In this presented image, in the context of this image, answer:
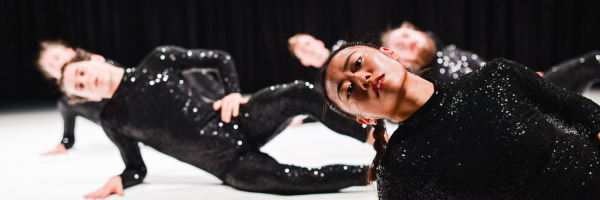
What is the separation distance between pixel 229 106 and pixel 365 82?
86 cm

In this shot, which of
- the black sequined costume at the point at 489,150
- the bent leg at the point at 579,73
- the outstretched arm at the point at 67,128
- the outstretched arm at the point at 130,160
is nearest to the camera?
the black sequined costume at the point at 489,150

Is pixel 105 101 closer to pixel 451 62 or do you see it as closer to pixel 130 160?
pixel 130 160

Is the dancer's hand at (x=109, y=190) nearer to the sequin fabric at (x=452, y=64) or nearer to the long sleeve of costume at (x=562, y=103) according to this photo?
the long sleeve of costume at (x=562, y=103)

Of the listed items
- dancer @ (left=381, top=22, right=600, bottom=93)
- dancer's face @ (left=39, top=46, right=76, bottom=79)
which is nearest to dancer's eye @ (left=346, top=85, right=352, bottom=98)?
dancer @ (left=381, top=22, right=600, bottom=93)

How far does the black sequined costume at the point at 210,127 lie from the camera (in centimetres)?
151

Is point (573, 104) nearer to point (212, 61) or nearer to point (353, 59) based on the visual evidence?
point (353, 59)

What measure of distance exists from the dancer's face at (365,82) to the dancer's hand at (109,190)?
3.02 ft

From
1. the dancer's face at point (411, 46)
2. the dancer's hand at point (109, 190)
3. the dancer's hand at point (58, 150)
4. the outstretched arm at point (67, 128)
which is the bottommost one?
the dancer's hand at point (58, 150)

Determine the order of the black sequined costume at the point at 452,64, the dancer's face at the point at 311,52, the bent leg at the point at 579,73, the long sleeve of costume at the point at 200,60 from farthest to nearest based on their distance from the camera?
the dancer's face at the point at 311,52 < the black sequined costume at the point at 452,64 < the bent leg at the point at 579,73 < the long sleeve of costume at the point at 200,60

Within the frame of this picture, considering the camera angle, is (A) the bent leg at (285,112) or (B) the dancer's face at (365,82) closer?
(B) the dancer's face at (365,82)

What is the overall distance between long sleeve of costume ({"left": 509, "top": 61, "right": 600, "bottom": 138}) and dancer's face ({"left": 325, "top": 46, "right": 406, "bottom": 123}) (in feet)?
0.84

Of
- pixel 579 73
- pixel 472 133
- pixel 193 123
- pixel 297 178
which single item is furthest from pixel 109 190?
pixel 579 73

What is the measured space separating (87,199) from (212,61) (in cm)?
64

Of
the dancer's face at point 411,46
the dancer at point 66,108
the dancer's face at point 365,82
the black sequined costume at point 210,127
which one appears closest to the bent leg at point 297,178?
the black sequined costume at point 210,127
